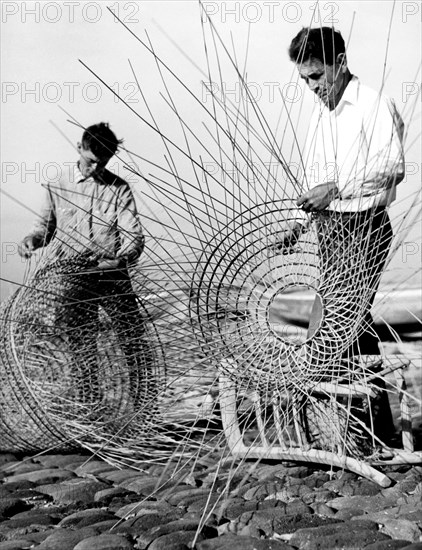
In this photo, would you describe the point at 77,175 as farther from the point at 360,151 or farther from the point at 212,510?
the point at 212,510

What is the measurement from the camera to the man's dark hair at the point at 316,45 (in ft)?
12.2

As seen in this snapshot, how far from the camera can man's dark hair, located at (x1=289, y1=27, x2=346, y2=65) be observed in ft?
12.2

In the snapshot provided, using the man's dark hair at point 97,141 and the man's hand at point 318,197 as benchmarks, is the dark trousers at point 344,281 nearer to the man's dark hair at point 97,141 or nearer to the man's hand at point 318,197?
the man's hand at point 318,197

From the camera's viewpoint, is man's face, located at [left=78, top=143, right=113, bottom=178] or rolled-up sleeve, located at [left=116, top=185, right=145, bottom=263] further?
man's face, located at [left=78, top=143, right=113, bottom=178]

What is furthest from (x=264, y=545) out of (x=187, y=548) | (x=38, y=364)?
(x=38, y=364)

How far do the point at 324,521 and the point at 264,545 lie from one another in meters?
0.35

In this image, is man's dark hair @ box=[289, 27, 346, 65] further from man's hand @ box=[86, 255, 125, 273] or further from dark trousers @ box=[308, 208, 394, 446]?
man's hand @ box=[86, 255, 125, 273]

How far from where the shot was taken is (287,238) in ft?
11.3

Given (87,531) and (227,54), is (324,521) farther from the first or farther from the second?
(227,54)

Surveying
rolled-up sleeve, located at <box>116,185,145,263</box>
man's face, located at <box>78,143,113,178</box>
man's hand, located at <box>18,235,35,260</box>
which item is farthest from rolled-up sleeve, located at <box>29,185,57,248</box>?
rolled-up sleeve, located at <box>116,185,145,263</box>

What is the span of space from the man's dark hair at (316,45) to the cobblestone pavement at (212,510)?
1.63 m

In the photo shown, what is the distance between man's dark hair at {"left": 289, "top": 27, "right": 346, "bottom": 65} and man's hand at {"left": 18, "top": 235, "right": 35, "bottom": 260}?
7.10ft

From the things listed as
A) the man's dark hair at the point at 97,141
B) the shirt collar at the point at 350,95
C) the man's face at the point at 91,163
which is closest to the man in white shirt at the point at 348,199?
the shirt collar at the point at 350,95

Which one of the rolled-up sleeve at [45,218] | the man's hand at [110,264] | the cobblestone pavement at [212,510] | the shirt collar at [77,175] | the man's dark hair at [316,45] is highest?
the man's dark hair at [316,45]
